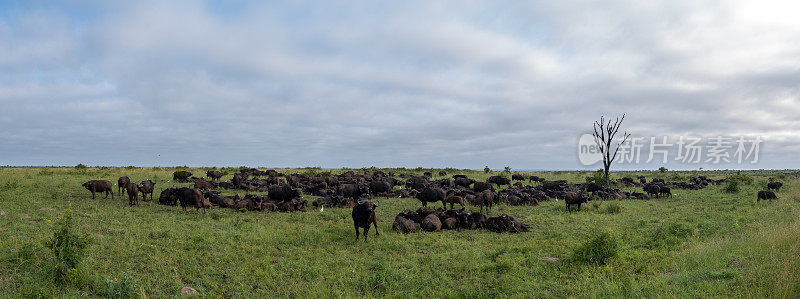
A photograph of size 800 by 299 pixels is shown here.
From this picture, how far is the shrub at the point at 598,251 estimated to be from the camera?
10.0 m

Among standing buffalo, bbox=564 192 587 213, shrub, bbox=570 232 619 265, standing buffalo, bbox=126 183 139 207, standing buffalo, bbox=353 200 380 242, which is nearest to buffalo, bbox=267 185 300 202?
standing buffalo, bbox=126 183 139 207

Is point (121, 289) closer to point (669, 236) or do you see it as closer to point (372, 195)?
point (669, 236)

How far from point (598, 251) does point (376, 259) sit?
20.9ft

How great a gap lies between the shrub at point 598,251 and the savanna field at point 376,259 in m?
0.07

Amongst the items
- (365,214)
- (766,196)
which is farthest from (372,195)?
(766,196)

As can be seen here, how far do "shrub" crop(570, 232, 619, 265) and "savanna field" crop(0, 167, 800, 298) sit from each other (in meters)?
0.07

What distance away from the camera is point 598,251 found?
33.1 feet

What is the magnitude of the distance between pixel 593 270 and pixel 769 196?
25549mm

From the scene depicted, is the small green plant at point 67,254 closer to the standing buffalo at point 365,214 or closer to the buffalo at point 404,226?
the standing buffalo at point 365,214

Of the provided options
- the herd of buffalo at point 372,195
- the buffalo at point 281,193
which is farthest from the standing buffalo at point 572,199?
the buffalo at point 281,193

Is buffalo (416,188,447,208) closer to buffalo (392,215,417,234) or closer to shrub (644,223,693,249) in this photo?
buffalo (392,215,417,234)

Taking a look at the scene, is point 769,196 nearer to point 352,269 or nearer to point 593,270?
point 593,270

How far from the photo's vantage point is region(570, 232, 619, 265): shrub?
1000 centimetres

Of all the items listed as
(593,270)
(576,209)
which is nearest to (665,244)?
(593,270)
